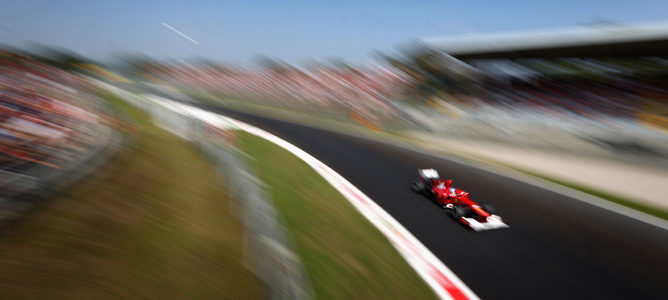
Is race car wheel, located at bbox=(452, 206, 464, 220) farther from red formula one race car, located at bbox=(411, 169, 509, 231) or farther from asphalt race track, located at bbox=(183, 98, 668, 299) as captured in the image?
asphalt race track, located at bbox=(183, 98, 668, 299)

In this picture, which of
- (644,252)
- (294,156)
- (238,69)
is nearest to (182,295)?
(644,252)

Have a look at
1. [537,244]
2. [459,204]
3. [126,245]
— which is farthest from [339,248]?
[537,244]

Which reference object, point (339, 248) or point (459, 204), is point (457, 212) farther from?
point (339, 248)

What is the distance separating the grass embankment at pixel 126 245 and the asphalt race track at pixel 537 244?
283cm

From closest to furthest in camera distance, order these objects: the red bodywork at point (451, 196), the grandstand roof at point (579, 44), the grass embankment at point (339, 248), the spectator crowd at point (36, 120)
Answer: the spectator crowd at point (36, 120) < the grass embankment at point (339, 248) < the red bodywork at point (451, 196) < the grandstand roof at point (579, 44)

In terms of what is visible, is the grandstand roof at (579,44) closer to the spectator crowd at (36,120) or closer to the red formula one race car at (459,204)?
the red formula one race car at (459,204)

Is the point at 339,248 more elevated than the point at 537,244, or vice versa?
the point at 537,244

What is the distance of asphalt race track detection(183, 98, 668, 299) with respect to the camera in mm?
4020

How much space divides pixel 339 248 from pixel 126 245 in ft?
8.18

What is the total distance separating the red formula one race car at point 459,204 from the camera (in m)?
5.57

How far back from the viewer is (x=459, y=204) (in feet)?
20.3

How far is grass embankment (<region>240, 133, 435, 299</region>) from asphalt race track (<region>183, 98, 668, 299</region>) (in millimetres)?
701

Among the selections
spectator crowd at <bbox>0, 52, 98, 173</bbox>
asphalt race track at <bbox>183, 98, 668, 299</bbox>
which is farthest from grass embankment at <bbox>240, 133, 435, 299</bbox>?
spectator crowd at <bbox>0, 52, 98, 173</bbox>

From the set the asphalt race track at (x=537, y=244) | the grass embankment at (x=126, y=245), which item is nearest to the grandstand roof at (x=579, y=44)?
the asphalt race track at (x=537, y=244)
